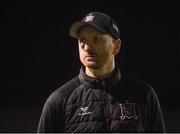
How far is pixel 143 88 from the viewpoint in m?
1.80

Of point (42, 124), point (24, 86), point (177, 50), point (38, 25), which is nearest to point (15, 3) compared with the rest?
point (38, 25)

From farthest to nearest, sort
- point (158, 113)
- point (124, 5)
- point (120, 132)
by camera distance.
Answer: point (124, 5)
point (158, 113)
point (120, 132)

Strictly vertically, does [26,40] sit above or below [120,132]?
above

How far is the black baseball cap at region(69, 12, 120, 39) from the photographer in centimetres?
172

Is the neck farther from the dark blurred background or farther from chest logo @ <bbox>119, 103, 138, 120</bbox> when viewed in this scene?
the dark blurred background

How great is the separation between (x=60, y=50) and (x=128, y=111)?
213cm

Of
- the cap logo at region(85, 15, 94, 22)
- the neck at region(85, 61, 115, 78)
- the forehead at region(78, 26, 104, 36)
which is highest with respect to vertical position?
the cap logo at region(85, 15, 94, 22)

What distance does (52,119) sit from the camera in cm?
174

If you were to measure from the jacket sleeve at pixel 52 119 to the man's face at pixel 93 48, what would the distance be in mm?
205

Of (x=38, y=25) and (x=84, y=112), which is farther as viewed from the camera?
(x=38, y=25)

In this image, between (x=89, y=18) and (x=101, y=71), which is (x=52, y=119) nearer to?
(x=101, y=71)

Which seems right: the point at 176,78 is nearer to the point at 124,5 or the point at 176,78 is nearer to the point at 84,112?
the point at 124,5

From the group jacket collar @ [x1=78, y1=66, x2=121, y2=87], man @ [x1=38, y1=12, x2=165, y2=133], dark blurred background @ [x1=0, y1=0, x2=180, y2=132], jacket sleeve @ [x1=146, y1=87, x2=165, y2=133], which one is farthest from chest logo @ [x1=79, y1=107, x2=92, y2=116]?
dark blurred background @ [x1=0, y1=0, x2=180, y2=132]

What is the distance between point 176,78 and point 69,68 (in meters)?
0.90
